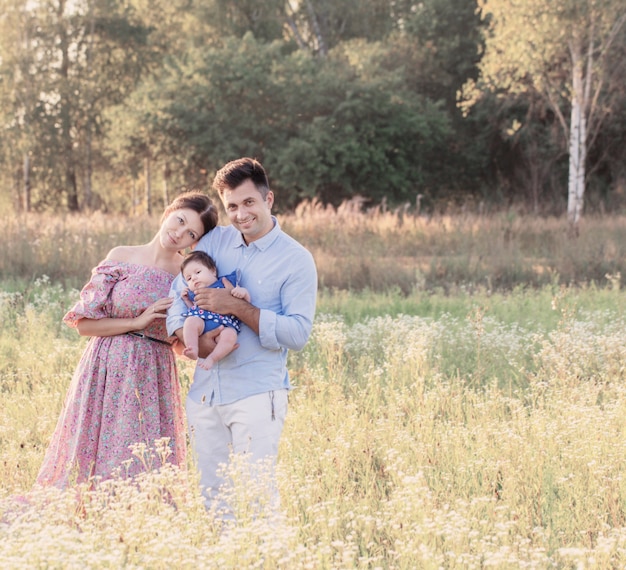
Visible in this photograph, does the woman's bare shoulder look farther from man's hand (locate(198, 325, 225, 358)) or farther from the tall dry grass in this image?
the tall dry grass

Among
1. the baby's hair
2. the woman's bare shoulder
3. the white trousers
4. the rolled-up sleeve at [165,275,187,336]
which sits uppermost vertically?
the baby's hair

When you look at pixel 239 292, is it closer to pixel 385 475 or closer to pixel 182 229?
pixel 182 229

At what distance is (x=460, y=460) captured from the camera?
4.95 meters

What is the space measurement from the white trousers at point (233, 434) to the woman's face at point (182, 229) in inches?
33.0

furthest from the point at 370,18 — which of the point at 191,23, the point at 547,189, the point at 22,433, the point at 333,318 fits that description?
the point at 22,433

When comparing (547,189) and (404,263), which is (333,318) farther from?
(547,189)

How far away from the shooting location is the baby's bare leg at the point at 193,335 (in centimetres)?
383

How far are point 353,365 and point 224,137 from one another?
2184 centimetres

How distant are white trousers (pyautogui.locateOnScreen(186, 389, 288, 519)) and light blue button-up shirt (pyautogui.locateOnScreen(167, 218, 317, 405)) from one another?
0.17 ft

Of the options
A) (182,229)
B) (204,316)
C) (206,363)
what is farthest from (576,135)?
(206,363)

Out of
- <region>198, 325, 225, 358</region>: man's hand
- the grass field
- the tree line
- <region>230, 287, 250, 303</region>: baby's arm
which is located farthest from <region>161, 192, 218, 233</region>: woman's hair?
the tree line

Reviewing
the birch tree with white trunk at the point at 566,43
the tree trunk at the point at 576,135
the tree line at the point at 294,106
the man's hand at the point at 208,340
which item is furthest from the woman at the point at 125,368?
the tree line at the point at 294,106

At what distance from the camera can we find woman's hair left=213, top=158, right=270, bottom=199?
3904 millimetres

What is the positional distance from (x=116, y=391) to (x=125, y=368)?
0.43ft
